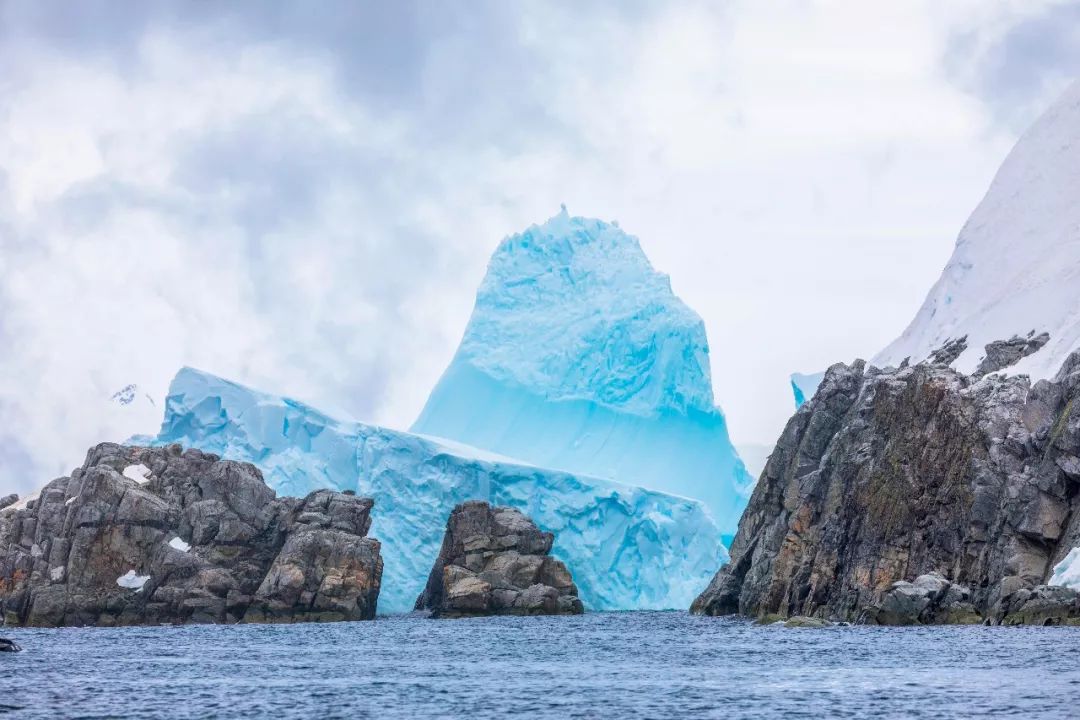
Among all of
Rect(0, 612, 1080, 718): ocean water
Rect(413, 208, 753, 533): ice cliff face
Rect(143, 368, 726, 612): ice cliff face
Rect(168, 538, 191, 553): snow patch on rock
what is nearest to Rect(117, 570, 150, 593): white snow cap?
Rect(168, 538, 191, 553): snow patch on rock

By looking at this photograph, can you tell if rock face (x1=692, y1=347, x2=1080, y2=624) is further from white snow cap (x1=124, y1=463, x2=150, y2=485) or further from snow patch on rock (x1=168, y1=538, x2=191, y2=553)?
white snow cap (x1=124, y1=463, x2=150, y2=485)

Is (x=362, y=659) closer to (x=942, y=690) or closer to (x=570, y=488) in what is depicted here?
(x=942, y=690)

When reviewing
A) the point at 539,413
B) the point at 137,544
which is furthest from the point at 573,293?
the point at 137,544

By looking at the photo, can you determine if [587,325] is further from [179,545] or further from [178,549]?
[178,549]

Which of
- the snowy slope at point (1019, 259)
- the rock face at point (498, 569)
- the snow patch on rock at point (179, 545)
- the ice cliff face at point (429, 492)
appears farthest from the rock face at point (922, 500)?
the snow patch on rock at point (179, 545)

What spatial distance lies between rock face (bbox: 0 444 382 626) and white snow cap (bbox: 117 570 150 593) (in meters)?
0.04

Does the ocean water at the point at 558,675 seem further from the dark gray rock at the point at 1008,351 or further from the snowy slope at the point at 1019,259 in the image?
the snowy slope at the point at 1019,259

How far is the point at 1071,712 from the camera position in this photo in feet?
76.3

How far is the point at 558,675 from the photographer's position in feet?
112

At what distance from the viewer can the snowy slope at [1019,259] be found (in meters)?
65.7

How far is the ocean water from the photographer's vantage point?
2605 cm

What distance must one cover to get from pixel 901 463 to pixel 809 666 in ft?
83.1

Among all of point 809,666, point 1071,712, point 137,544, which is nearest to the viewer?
point 1071,712

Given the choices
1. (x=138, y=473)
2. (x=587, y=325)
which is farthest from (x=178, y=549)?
(x=587, y=325)
